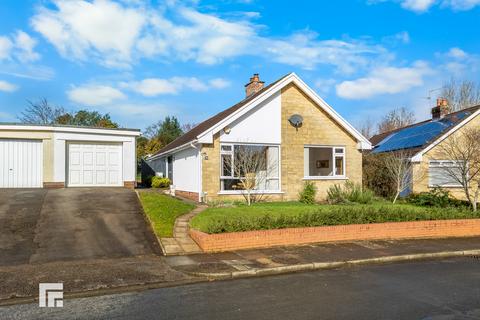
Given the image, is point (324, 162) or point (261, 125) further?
point (324, 162)

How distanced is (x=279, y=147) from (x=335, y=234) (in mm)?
7120

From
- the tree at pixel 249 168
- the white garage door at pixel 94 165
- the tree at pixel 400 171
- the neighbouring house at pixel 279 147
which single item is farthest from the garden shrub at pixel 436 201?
the white garage door at pixel 94 165

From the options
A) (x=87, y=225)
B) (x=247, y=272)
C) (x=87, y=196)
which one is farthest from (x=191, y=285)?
(x=87, y=196)

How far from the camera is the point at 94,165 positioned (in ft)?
65.6

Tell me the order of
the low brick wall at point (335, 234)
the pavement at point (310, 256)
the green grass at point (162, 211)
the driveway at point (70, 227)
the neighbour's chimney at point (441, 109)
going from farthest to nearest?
the neighbour's chimney at point (441, 109), the green grass at point (162, 211), the low brick wall at point (335, 234), the driveway at point (70, 227), the pavement at point (310, 256)

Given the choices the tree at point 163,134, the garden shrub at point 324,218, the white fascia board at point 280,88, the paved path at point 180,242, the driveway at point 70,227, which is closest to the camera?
the driveway at point 70,227

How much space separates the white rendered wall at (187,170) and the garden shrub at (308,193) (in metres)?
4.57

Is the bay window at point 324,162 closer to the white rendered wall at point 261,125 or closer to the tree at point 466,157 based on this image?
the white rendered wall at point 261,125

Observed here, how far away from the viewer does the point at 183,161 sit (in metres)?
20.4

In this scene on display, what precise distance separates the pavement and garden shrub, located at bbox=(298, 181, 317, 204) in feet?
19.7

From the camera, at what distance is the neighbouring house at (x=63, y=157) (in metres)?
18.8

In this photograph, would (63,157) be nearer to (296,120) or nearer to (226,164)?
(226,164)

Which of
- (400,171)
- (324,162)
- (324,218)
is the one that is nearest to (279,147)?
(324,162)

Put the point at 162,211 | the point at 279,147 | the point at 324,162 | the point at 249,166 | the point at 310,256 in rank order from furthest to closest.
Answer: the point at 324,162 → the point at 279,147 → the point at 249,166 → the point at 162,211 → the point at 310,256
